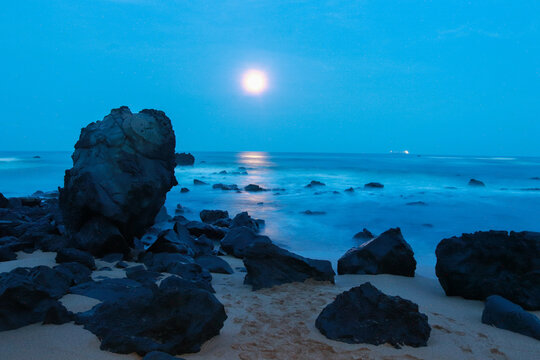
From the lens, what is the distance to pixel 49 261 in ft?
22.0

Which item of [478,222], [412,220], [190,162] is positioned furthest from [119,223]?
[190,162]

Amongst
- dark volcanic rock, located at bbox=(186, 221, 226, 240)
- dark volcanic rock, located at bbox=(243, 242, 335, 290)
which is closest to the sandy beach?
dark volcanic rock, located at bbox=(243, 242, 335, 290)

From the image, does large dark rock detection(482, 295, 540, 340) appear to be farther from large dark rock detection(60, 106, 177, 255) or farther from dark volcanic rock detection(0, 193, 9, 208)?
dark volcanic rock detection(0, 193, 9, 208)

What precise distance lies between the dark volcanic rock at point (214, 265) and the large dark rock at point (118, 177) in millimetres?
1500

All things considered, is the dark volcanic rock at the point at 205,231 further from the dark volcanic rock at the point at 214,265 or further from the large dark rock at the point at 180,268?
the large dark rock at the point at 180,268

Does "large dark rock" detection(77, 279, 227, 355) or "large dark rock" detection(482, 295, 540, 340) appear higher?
"large dark rock" detection(77, 279, 227, 355)

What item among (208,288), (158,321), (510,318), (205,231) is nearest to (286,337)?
(158,321)

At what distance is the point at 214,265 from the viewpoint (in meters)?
7.32

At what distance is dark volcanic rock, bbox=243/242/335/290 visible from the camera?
6.23 metres

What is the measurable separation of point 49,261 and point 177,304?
386cm

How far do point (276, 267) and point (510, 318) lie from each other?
3152 mm

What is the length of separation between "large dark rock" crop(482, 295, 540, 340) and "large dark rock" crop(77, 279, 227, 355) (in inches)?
124

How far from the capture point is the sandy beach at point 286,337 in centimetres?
369

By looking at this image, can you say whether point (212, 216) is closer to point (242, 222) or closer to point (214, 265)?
point (242, 222)
